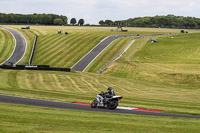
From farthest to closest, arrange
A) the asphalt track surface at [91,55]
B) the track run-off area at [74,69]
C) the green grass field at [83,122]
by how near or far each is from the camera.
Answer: the asphalt track surface at [91,55]
the track run-off area at [74,69]
the green grass field at [83,122]

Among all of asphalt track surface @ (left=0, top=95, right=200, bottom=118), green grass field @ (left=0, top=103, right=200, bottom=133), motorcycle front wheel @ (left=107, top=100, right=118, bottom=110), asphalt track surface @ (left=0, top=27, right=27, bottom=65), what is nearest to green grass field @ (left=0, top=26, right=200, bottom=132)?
green grass field @ (left=0, top=103, right=200, bottom=133)

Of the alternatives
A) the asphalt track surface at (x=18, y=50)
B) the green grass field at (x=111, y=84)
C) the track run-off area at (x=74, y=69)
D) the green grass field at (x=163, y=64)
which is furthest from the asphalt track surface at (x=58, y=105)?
the asphalt track surface at (x=18, y=50)

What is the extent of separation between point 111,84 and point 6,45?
60170mm

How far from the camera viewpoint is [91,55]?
87.8 m

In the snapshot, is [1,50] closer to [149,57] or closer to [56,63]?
[56,63]

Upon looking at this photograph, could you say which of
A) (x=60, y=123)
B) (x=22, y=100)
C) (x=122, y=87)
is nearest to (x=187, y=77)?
(x=122, y=87)

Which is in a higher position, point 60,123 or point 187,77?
point 60,123

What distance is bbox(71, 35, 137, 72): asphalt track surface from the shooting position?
76.8 meters

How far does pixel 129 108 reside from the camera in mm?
25219

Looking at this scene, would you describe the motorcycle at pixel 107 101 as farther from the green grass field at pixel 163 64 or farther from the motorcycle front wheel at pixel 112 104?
the green grass field at pixel 163 64

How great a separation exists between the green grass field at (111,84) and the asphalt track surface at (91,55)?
1.83 metres

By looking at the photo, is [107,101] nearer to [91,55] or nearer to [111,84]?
[111,84]

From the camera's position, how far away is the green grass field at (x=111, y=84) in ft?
58.3

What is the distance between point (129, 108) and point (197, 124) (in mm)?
A: 7213
